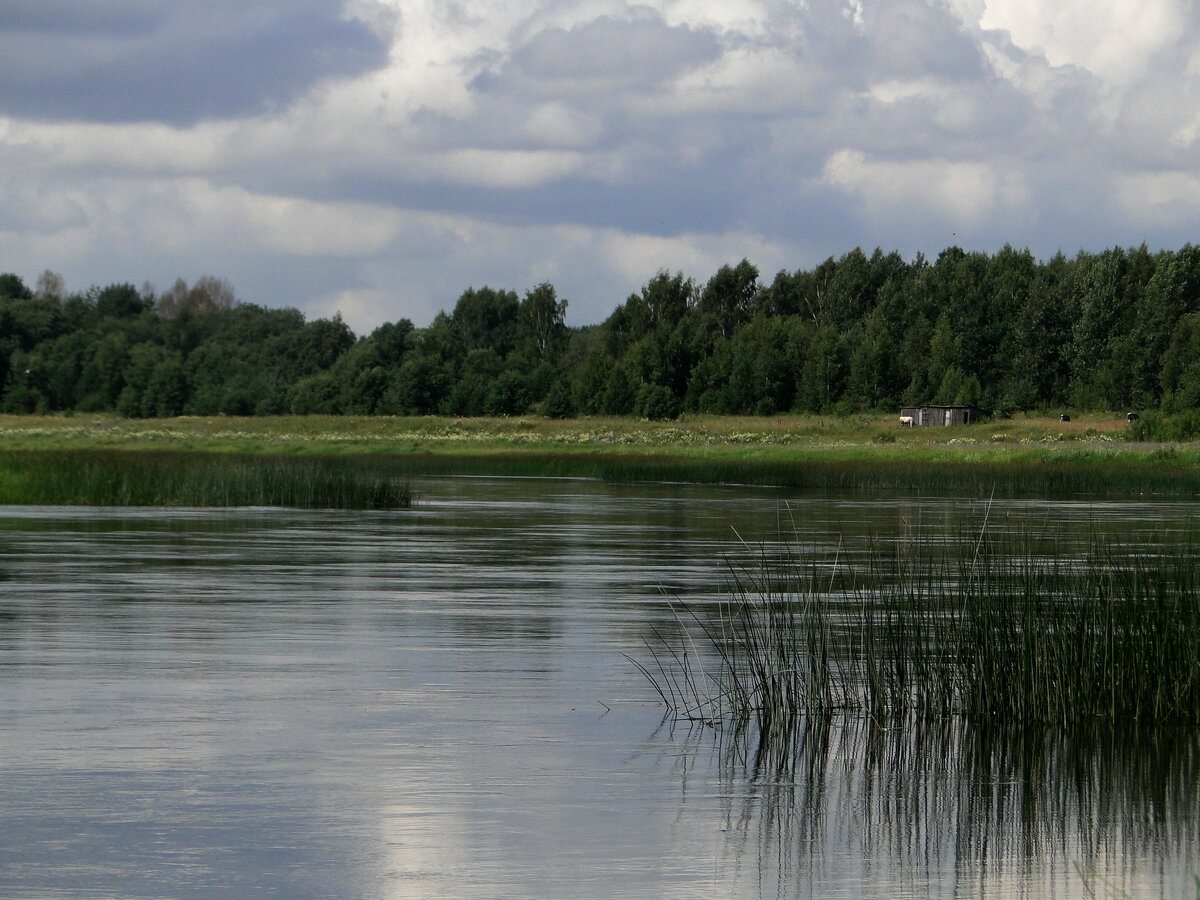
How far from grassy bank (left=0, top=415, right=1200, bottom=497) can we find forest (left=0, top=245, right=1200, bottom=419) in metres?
5.46

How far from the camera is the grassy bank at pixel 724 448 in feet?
168

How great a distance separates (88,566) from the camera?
22.1m

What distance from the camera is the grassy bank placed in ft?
168

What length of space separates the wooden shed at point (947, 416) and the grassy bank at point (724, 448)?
10.9ft

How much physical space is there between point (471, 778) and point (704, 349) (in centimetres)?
11556

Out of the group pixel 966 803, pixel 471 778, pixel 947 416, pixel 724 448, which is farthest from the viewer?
pixel 947 416

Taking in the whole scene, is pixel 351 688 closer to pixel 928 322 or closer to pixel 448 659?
pixel 448 659

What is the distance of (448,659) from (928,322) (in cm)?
10249

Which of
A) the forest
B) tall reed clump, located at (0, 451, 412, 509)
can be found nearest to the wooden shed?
the forest

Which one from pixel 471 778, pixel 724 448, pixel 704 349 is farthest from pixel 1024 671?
pixel 704 349

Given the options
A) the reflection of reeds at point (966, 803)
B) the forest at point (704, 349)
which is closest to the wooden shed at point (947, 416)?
the forest at point (704, 349)

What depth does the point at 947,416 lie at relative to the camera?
99.4 meters

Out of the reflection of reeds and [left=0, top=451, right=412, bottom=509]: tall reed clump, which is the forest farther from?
the reflection of reeds

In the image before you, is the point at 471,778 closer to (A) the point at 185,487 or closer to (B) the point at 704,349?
(A) the point at 185,487
